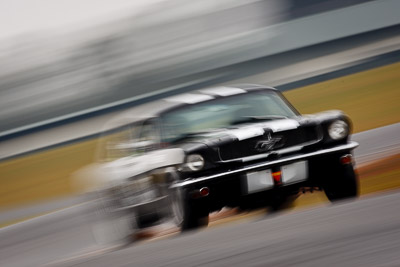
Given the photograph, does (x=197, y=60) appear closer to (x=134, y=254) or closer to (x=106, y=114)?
(x=106, y=114)

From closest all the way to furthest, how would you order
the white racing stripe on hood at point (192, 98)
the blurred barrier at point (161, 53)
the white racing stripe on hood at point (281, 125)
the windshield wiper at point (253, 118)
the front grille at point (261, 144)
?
the front grille at point (261, 144), the white racing stripe on hood at point (281, 125), the windshield wiper at point (253, 118), the white racing stripe on hood at point (192, 98), the blurred barrier at point (161, 53)

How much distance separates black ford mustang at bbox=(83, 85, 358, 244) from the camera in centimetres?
547

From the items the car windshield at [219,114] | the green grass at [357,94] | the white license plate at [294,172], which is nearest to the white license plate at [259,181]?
the white license plate at [294,172]

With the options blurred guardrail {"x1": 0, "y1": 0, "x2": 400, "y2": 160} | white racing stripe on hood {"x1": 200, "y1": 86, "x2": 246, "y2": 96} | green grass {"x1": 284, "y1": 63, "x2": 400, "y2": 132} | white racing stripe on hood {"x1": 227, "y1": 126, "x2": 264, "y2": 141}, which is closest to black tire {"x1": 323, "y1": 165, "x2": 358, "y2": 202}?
white racing stripe on hood {"x1": 227, "y1": 126, "x2": 264, "y2": 141}

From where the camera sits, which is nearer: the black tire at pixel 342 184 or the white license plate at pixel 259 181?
the white license plate at pixel 259 181

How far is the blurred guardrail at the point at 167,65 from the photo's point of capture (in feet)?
67.4

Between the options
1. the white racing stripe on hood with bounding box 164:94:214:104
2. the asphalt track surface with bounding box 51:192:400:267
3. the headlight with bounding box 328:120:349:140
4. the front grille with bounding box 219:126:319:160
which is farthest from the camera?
the white racing stripe on hood with bounding box 164:94:214:104

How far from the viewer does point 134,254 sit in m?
3.83

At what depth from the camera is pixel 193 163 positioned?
5.49m

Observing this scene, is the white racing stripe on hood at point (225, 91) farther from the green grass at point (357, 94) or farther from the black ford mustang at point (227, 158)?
the green grass at point (357, 94)

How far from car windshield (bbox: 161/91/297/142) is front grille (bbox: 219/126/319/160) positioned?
426 millimetres

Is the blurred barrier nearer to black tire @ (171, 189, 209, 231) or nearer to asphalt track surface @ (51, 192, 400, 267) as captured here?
black tire @ (171, 189, 209, 231)

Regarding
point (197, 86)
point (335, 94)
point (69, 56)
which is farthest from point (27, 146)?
point (335, 94)

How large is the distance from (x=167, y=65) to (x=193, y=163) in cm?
2051
